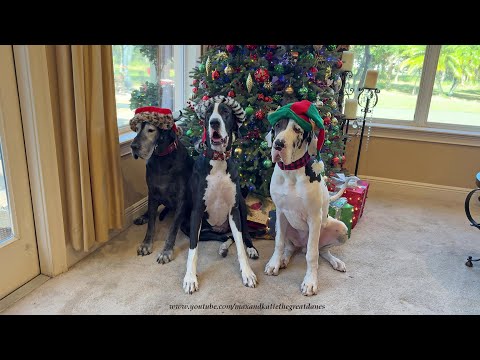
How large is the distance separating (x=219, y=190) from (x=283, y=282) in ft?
2.09

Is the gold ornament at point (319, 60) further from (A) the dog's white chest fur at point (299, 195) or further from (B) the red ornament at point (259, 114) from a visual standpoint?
(A) the dog's white chest fur at point (299, 195)

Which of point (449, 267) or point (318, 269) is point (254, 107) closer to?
point (318, 269)

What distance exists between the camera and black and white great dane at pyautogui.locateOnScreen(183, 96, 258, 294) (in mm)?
1970

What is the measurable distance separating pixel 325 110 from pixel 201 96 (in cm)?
89

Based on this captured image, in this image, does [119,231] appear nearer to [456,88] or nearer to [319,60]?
[319,60]

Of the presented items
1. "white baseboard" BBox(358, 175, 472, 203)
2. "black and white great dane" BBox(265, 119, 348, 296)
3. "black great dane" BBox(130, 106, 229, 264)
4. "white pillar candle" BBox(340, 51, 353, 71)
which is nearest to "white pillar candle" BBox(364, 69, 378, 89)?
"white pillar candle" BBox(340, 51, 353, 71)

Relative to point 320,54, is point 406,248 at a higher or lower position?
lower

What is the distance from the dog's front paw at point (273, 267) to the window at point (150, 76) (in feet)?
5.12

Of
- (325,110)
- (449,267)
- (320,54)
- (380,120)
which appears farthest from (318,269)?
(380,120)

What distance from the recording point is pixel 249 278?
2045 mm

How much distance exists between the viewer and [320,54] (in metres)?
2.54

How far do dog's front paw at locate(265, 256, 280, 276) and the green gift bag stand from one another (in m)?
0.63

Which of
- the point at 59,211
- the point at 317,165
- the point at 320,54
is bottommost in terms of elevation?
the point at 59,211

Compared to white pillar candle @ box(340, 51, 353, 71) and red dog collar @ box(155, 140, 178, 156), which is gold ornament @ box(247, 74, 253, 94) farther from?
white pillar candle @ box(340, 51, 353, 71)
